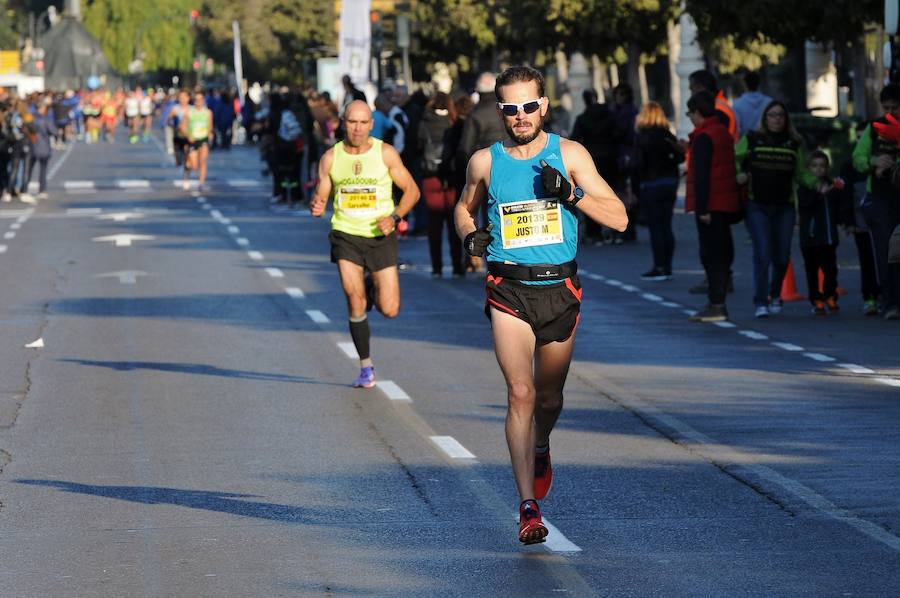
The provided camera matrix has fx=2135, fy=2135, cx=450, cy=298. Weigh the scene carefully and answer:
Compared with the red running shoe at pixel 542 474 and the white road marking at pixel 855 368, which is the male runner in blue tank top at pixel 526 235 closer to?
the red running shoe at pixel 542 474

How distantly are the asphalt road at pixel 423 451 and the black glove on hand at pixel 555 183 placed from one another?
4.28 ft

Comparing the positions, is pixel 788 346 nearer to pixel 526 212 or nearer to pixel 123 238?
pixel 526 212

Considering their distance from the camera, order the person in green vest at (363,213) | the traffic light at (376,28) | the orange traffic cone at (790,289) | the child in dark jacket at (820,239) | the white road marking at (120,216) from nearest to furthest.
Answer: the person in green vest at (363,213) → the child in dark jacket at (820,239) → the orange traffic cone at (790,289) → the white road marking at (120,216) → the traffic light at (376,28)

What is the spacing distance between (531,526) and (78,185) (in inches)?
1489

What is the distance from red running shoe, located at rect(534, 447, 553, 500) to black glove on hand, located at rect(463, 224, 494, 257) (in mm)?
856

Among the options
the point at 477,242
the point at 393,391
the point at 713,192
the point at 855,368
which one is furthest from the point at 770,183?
the point at 477,242

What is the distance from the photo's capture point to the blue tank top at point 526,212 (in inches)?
309

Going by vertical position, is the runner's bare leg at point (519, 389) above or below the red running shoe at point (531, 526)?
above

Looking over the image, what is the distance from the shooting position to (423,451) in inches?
406

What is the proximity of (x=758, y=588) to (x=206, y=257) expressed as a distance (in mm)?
17858

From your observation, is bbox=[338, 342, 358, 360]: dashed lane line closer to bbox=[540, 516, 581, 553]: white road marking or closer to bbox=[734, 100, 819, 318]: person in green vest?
bbox=[734, 100, 819, 318]: person in green vest

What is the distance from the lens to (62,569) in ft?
24.8

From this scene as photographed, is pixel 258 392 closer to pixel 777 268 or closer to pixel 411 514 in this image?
pixel 411 514

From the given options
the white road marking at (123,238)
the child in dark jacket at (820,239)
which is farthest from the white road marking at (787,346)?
the white road marking at (123,238)
